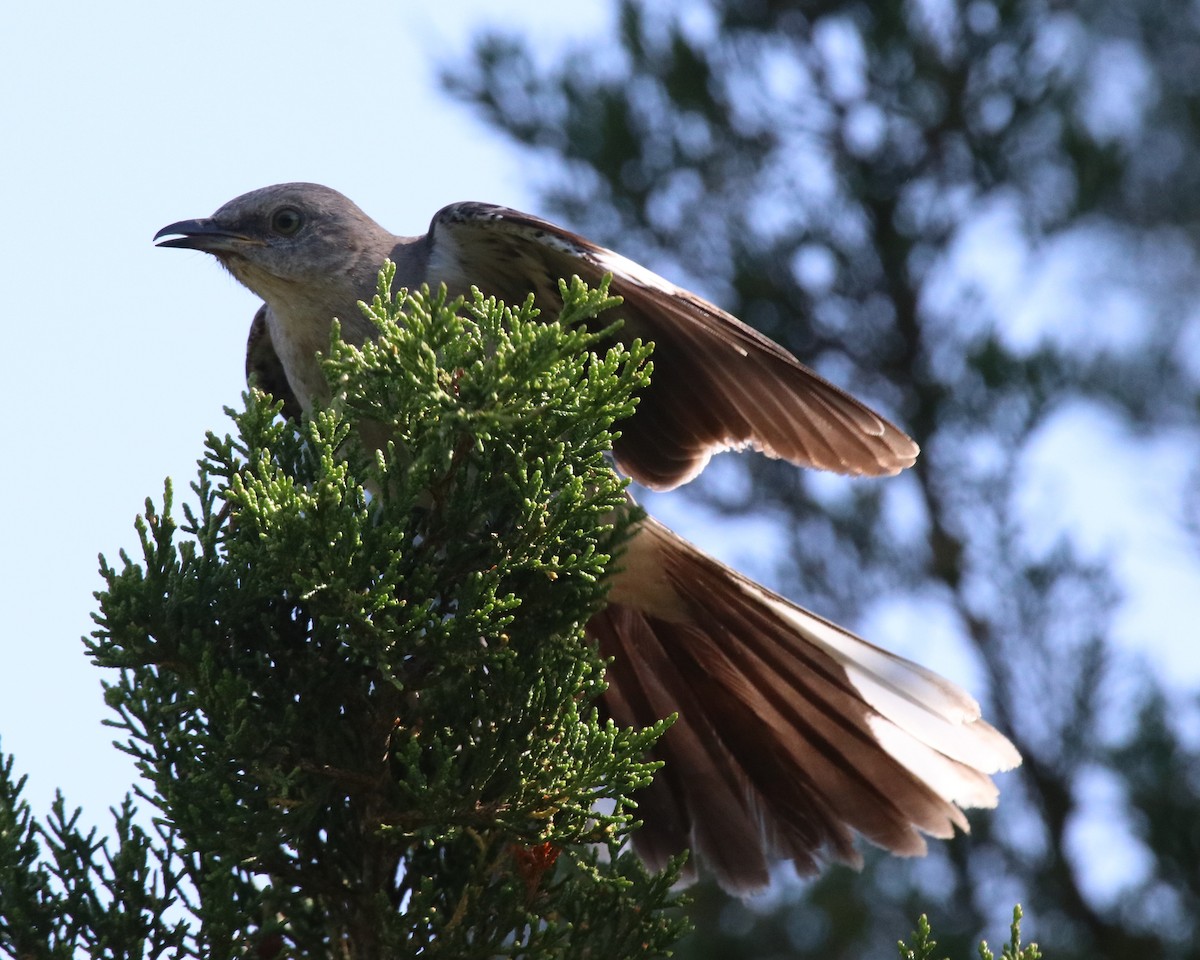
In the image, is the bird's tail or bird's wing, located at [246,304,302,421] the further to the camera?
bird's wing, located at [246,304,302,421]

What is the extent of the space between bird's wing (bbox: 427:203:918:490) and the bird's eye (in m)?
0.44

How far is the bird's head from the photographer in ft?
12.8

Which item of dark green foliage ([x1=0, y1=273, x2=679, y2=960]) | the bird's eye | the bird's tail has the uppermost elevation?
the bird's eye

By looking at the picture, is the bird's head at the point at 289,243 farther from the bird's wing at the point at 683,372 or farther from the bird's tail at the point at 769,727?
the bird's tail at the point at 769,727

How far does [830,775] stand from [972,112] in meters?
3.29

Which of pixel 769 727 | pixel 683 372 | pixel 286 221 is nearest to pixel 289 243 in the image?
pixel 286 221

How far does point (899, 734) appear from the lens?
3.45 m

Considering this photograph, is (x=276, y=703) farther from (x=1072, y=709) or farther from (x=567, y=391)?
(x=1072, y=709)

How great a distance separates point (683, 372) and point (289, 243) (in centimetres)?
112

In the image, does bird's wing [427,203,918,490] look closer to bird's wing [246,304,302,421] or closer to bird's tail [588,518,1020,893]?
bird's tail [588,518,1020,893]

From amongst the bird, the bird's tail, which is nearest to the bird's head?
the bird

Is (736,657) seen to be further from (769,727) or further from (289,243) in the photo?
(289,243)

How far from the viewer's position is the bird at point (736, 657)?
331 cm

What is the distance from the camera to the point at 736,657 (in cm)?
359
